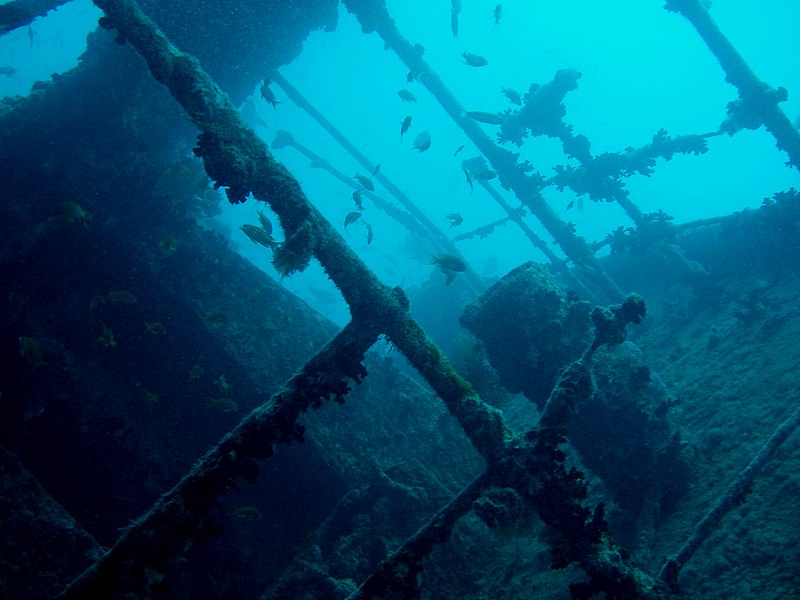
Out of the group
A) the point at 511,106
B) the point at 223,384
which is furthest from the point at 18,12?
the point at 511,106

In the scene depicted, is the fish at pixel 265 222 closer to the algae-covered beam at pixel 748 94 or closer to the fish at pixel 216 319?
the fish at pixel 216 319

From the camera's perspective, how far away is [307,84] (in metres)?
124

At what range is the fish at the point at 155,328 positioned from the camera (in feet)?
23.6

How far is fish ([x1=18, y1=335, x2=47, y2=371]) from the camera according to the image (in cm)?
611

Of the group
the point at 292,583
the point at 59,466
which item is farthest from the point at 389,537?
the point at 59,466

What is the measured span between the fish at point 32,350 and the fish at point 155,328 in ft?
4.72

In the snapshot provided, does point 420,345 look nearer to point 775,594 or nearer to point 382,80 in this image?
point 775,594

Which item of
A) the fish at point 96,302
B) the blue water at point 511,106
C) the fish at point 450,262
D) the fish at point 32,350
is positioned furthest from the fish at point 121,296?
the blue water at point 511,106

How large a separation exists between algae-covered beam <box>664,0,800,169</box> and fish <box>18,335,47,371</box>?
14.4 metres

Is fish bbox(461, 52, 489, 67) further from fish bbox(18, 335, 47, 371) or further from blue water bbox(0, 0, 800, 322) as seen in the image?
blue water bbox(0, 0, 800, 322)

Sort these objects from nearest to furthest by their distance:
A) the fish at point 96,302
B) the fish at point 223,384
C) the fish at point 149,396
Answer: the fish at point 149,396 < the fish at point 96,302 < the fish at point 223,384

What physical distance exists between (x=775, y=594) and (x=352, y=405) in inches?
257

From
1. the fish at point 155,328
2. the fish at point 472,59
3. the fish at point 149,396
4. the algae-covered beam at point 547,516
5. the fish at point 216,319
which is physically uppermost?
the fish at point 472,59

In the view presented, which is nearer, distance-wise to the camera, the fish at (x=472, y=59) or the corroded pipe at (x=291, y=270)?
the corroded pipe at (x=291, y=270)
